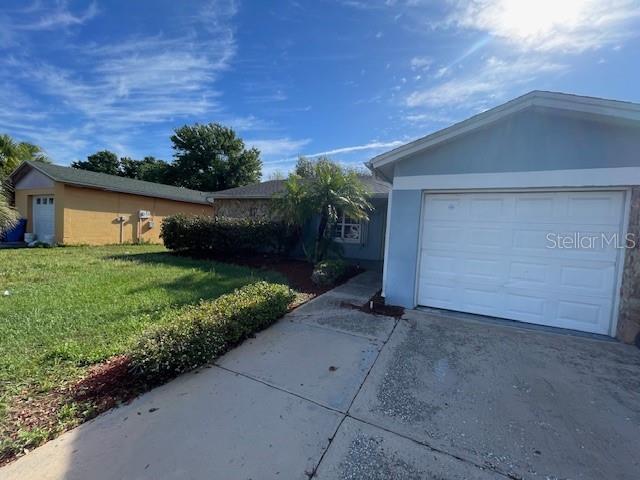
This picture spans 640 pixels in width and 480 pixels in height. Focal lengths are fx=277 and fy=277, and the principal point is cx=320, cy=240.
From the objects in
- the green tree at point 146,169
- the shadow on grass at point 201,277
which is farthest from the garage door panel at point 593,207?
the green tree at point 146,169

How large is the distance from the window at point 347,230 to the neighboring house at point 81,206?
7.30m

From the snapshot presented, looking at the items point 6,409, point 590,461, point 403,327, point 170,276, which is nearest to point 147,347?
point 6,409

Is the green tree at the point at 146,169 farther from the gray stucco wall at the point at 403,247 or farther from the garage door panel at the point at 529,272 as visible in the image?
the garage door panel at the point at 529,272

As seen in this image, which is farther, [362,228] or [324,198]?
[362,228]

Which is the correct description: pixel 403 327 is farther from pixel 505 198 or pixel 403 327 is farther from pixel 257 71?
pixel 257 71

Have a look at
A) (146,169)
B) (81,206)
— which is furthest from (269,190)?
(146,169)

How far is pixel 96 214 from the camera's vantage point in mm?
13422

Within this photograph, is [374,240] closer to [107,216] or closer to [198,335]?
[198,335]

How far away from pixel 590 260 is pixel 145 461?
614 cm

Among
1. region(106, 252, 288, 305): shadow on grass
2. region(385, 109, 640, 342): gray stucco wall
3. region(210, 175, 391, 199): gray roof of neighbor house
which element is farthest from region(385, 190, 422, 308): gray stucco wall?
region(210, 175, 391, 199): gray roof of neighbor house

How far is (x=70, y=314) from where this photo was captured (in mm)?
4410

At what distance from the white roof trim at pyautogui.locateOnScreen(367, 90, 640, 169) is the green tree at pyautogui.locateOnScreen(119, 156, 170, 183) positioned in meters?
34.1

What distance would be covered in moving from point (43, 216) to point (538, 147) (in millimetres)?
18887

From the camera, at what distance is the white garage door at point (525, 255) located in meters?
4.35
